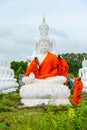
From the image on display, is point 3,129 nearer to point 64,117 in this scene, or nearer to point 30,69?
point 64,117

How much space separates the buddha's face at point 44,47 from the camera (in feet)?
49.9

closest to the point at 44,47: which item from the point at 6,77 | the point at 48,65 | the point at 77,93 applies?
the point at 48,65

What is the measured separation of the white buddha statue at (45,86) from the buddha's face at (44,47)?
0.27m

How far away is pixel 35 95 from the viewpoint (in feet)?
45.4

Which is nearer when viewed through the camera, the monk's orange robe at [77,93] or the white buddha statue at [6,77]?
the monk's orange robe at [77,93]

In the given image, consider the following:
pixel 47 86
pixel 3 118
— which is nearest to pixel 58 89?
pixel 47 86

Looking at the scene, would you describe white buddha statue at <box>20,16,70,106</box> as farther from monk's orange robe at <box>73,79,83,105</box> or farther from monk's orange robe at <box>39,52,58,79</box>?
monk's orange robe at <box>73,79,83,105</box>

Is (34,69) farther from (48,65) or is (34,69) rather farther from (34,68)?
(48,65)

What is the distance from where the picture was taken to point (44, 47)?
50.3 feet

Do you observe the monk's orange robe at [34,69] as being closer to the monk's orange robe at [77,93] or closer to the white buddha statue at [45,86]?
the white buddha statue at [45,86]

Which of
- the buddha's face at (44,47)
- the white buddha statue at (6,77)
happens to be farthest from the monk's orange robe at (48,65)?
the white buddha statue at (6,77)

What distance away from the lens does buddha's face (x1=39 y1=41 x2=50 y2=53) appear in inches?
599

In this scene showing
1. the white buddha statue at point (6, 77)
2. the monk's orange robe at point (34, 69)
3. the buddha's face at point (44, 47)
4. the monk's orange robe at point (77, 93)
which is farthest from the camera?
the white buddha statue at point (6, 77)

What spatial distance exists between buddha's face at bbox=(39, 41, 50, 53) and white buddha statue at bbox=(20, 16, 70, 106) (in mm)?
271
